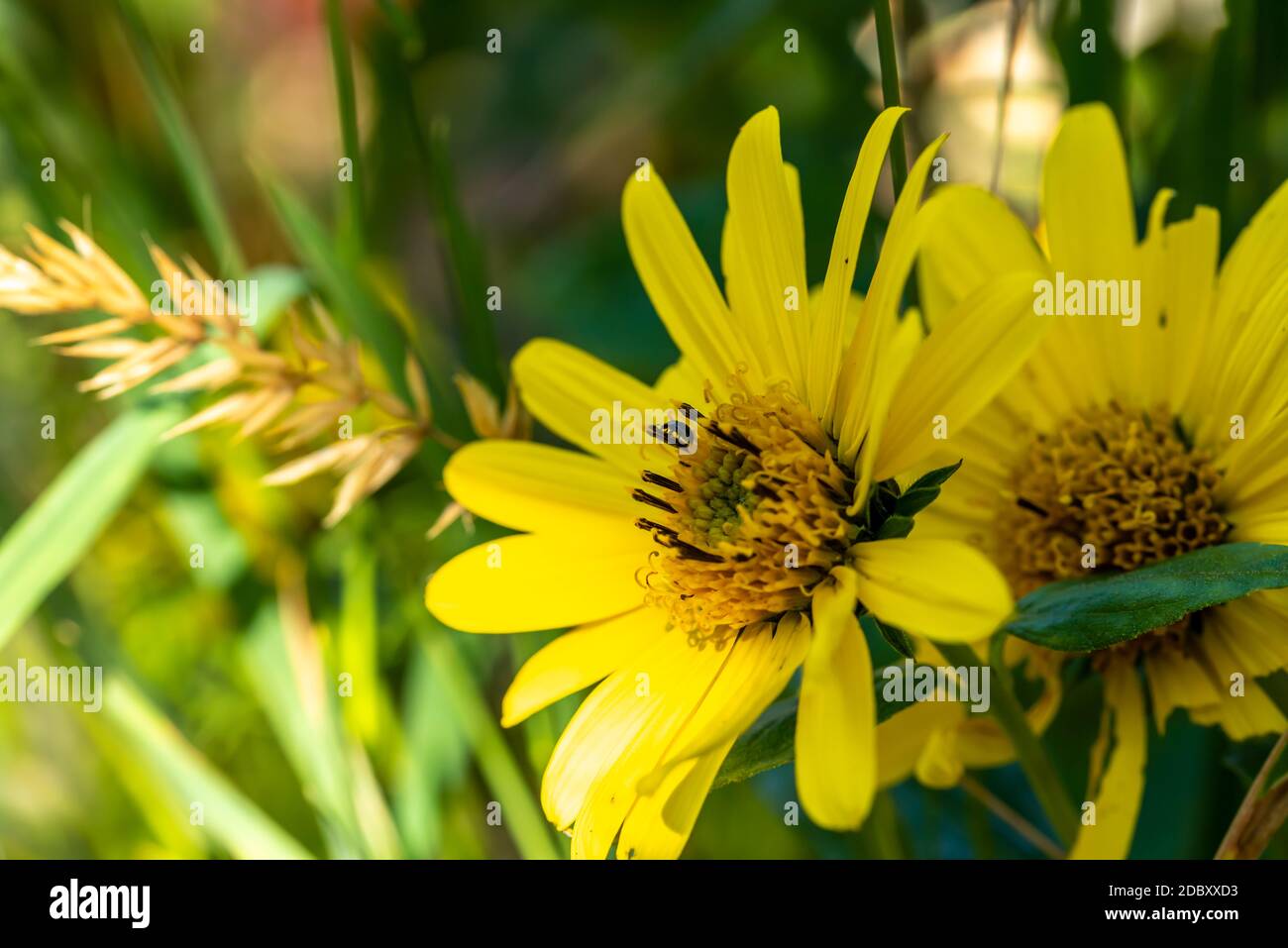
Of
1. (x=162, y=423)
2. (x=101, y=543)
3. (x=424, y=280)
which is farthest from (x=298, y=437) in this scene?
(x=424, y=280)

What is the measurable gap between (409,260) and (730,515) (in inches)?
31.6

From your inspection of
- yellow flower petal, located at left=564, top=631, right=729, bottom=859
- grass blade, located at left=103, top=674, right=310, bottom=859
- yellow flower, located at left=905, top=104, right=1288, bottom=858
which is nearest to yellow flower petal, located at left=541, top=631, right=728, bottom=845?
yellow flower petal, located at left=564, top=631, right=729, bottom=859

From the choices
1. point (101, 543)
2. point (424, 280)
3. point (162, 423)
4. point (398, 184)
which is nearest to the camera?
point (162, 423)

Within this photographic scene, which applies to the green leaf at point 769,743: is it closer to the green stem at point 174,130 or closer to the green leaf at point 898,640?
the green leaf at point 898,640

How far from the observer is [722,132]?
87cm

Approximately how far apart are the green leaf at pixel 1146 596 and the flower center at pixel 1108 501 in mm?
55

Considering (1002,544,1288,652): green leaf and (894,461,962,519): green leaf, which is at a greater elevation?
(894,461,962,519): green leaf

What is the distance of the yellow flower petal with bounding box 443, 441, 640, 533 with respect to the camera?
0.39 meters

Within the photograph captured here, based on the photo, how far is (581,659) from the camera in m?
0.37

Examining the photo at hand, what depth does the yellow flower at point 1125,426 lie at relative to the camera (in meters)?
0.36

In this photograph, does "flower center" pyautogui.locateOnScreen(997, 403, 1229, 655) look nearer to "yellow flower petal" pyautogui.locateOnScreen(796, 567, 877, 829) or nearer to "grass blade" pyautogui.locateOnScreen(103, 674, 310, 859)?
"yellow flower petal" pyautogui.locateOnScreen(796, 567, 877, 829)

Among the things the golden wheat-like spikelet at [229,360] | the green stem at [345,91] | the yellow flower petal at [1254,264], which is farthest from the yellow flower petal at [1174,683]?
the green stem at [345,91]
